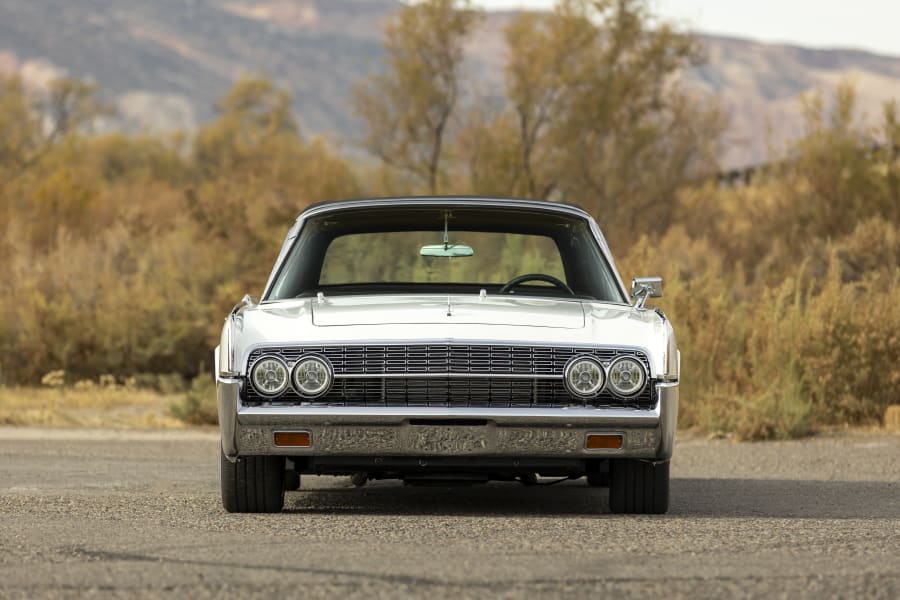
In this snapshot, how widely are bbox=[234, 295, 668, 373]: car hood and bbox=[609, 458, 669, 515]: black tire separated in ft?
2.26

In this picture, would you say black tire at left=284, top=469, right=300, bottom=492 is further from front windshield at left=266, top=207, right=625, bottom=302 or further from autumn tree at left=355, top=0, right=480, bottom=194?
autumn tree at left=355, top=0, right=480, bottom=194

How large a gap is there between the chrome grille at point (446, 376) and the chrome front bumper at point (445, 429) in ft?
0.23

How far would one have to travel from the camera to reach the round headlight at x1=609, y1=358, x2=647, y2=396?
791 cm

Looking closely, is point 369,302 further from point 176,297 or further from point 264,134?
point 264,134

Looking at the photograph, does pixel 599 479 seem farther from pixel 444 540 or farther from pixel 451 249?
pixel 444 540

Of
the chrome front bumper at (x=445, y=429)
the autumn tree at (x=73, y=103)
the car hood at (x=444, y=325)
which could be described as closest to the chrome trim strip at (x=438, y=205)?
the car hood at (x=444, y=325)

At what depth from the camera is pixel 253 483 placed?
830cm

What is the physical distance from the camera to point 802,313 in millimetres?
17203

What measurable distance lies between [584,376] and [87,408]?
12.1 meters

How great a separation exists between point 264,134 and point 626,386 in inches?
2155

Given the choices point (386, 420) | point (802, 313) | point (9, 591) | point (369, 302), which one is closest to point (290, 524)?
point (386, 420)

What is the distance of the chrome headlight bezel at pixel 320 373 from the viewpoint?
7855 millimetres

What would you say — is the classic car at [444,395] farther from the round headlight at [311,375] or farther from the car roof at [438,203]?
the car roof at [438,203]

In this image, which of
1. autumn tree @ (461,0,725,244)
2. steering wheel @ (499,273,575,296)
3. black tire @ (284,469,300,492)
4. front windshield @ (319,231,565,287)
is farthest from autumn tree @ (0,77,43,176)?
steering wheel @ (499,273,575,296)
